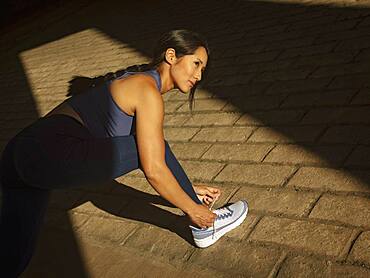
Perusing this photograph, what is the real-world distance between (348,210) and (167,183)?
971 millimetres

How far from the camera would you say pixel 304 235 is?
92.9 inches

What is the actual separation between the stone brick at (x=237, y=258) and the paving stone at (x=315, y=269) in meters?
0.08

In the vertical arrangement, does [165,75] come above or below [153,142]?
above

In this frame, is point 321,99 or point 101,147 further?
point 321,99

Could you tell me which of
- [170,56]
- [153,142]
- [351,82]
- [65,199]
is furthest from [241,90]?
[153,142]

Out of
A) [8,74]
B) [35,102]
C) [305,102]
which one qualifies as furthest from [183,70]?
[8,74]

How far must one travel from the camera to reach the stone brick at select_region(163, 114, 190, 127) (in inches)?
163

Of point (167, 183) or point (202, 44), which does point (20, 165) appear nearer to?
point (167, 183)

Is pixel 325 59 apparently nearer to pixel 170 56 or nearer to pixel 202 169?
pixel 202 169

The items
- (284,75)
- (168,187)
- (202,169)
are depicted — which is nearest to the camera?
(168,187)

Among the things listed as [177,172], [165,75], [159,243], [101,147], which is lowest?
[159,243]

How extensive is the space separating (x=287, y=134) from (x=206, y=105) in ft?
3.60

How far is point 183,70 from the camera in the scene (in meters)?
2.28

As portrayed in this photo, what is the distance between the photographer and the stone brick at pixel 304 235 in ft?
7.34
